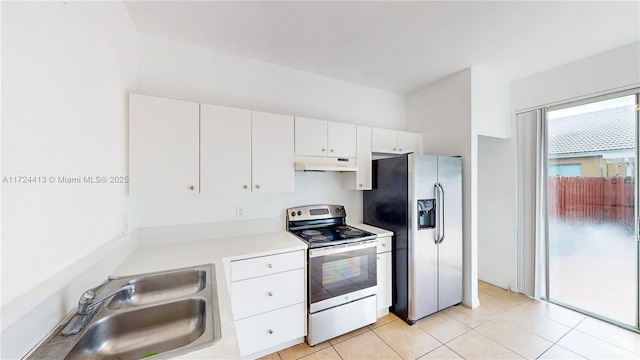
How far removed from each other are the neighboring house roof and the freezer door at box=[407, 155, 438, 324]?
5.15 ft

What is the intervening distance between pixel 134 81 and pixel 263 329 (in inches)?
88.0

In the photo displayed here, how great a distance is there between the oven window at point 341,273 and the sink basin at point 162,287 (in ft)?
2.89

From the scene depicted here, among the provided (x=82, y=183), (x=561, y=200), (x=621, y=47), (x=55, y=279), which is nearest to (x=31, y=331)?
(x=55, y=279)

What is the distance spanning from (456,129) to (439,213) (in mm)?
1039

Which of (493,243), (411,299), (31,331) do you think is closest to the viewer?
(31,331)

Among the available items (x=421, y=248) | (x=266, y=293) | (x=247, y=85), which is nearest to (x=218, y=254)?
(x=266, y=293)

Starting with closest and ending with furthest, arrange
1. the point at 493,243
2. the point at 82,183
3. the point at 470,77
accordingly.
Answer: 1. the point at 82,183
2. the point at 470,77
3. the point at 493,243

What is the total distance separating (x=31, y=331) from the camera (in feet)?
2.49

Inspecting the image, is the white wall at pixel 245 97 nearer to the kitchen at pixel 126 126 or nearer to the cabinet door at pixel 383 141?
the kitchen at pixel 126 126

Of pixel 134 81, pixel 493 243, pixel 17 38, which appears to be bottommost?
pixel 493 243

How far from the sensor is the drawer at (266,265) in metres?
1.73

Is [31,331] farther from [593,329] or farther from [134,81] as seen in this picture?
[593,329]

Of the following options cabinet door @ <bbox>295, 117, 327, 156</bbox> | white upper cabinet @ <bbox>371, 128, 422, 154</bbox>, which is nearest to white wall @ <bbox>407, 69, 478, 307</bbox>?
white upper cabinet @ <bbox>371, 128, 422, 154</bbox>

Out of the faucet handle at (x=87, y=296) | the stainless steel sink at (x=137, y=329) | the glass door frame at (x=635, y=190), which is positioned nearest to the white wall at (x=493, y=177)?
the glass door frame at (x=635, y=190)
